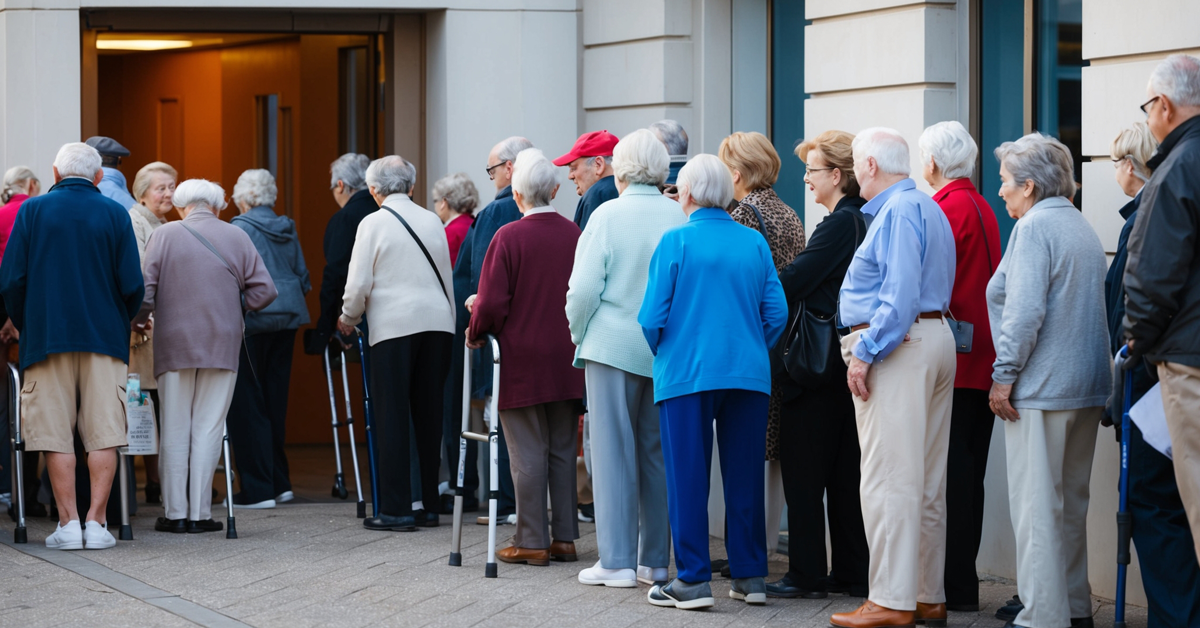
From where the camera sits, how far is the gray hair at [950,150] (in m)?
6.25

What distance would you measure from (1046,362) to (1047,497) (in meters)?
0.51

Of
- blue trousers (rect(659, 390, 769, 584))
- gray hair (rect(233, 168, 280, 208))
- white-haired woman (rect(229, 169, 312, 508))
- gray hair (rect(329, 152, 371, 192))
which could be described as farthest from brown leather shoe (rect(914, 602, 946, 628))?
gray hair (rect(233, 168, 280, 208))

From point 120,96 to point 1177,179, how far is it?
42.4 feet

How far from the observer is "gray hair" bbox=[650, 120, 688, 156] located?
8023mm

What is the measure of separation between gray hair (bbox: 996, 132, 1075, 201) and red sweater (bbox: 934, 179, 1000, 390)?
380 millimetres

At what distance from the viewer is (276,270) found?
31.4 ft

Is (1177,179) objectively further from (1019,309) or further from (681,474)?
(681,474)

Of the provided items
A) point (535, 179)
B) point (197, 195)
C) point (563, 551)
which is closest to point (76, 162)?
point (197, 195)

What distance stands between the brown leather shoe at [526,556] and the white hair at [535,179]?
5.39 ft

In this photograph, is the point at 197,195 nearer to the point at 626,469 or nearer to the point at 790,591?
the point at 626,469

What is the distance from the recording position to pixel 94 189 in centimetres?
796

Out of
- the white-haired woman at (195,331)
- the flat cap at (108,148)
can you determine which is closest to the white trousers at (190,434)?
the white-haired woman at (195,331)

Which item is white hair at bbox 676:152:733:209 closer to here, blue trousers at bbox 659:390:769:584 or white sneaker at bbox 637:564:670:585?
blue trousers at bbox 659:390:769:584

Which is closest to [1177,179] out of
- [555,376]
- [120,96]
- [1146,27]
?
[1146,27]
